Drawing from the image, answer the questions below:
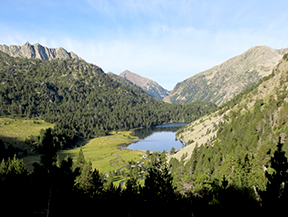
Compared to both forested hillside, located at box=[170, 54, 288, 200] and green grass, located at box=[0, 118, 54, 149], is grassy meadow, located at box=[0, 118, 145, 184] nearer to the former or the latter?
green grass, located at box=[0, 118, 54, 149]

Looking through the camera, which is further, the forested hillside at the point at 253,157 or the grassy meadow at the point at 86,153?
the grassy meadow at the point at 86,153

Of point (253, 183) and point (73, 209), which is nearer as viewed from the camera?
point (253, 183)

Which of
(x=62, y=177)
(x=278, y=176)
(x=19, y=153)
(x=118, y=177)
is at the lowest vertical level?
(x=118, y=177)

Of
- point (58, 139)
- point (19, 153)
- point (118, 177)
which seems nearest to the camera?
point (118, 177)

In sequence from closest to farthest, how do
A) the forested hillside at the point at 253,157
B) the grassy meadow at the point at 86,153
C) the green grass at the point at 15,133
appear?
the forested hillside at the point at 253,157, the grassy meadow at the point at 86,153, the green grass at the point at 15,133

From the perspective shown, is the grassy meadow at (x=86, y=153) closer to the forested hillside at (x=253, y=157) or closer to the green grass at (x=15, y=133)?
the green grass at (x=15, y=133)

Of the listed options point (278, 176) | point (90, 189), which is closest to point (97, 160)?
point (90, 189)

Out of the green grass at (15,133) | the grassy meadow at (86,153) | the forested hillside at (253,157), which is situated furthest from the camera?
the green grass at (15,133)

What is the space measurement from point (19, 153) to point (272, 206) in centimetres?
16639

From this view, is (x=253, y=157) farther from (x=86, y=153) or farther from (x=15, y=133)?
(x=15, y=133)

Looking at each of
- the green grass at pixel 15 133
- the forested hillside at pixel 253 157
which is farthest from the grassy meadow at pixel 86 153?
the forested hillside at pixel 253 157

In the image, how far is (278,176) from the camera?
62.5 feet

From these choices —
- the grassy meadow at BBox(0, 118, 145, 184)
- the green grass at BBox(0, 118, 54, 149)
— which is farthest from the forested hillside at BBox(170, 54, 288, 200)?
the green grass at BBox(0, 118, 54, 149)

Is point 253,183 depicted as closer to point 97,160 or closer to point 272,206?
point 272,206
